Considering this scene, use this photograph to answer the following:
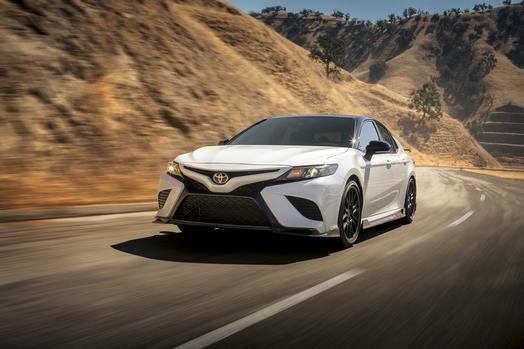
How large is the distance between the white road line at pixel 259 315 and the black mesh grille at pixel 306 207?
0.79 m

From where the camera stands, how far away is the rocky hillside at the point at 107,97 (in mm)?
14078

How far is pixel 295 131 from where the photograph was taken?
7.70 m

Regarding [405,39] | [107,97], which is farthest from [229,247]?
[405,39]

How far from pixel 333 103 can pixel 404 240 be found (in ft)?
148

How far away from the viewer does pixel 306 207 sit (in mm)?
5906

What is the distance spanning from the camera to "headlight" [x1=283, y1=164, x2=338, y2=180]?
5902 mm

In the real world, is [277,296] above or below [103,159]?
above

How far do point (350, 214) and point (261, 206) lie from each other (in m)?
1.42

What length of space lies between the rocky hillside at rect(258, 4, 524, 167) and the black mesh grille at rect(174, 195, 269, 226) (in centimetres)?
11295

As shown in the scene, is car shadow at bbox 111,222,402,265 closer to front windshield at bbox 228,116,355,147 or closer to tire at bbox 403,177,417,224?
Result: front windshield at bbox 228,116,355,147

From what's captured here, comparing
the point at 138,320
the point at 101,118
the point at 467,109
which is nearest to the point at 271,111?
the point at 101,118

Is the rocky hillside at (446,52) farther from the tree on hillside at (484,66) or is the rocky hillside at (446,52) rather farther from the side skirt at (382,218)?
the side skirt at (382,218)

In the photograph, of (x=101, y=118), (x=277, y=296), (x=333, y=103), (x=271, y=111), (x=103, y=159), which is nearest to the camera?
(x=277, y=296)

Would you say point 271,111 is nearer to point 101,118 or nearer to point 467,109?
point 101,118
